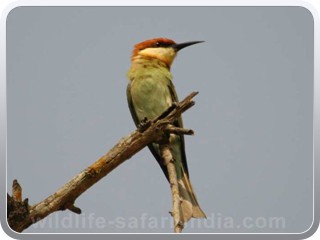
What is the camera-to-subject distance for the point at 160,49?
5656mm

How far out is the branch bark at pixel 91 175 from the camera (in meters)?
3.97

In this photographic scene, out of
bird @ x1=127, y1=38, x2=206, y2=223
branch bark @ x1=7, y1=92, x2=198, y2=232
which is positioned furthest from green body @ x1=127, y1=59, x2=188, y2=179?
branch bark @ x1=7, y1=92, x2=198, y2=232

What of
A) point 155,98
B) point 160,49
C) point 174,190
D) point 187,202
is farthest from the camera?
point 160,49

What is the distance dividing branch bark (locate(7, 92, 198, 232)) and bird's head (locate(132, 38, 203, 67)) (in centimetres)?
153

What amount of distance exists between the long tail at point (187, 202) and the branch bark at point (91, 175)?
2.43 ft

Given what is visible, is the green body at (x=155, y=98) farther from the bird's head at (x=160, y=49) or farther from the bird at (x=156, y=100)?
the bird's head at (x=160, y=49)

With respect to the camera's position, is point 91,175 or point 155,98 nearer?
point 91,175

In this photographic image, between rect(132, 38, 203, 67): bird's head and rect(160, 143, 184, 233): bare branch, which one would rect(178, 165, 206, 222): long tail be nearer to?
rect(160, 143, 184, 233): bare branch

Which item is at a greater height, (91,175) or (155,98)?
(155,98)

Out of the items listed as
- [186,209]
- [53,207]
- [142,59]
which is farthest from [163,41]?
[53,207]

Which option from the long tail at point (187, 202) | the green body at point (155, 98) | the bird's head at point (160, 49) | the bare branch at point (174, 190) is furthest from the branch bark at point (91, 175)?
the bird's head at point (160, 49)

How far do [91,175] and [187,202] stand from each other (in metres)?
1.05

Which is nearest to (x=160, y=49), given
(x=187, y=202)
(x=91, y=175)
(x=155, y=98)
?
(x=155, y=98)

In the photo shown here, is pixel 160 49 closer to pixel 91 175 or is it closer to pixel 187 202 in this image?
pixel 187 202
